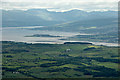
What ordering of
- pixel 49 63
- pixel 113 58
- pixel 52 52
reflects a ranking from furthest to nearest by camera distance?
pixel 52 52 → pixel 113 58 → pixel 49 63

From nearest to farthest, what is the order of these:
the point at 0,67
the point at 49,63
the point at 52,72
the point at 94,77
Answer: the point at 94,77 < the point at 52,72 < the point at 0,67 < the point at 49,63

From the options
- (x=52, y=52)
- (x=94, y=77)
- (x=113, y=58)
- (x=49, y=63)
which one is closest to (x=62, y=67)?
(x=49, y=63)

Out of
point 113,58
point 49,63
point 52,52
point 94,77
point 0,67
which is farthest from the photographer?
point 52,52

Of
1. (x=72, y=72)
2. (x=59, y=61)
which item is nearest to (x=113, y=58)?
(x=59, y=61)

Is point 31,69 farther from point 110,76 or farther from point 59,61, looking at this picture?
point 110,76

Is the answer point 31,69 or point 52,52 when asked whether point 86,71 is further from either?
point 52,52

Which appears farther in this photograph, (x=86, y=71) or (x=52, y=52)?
(x=52, y=52)
